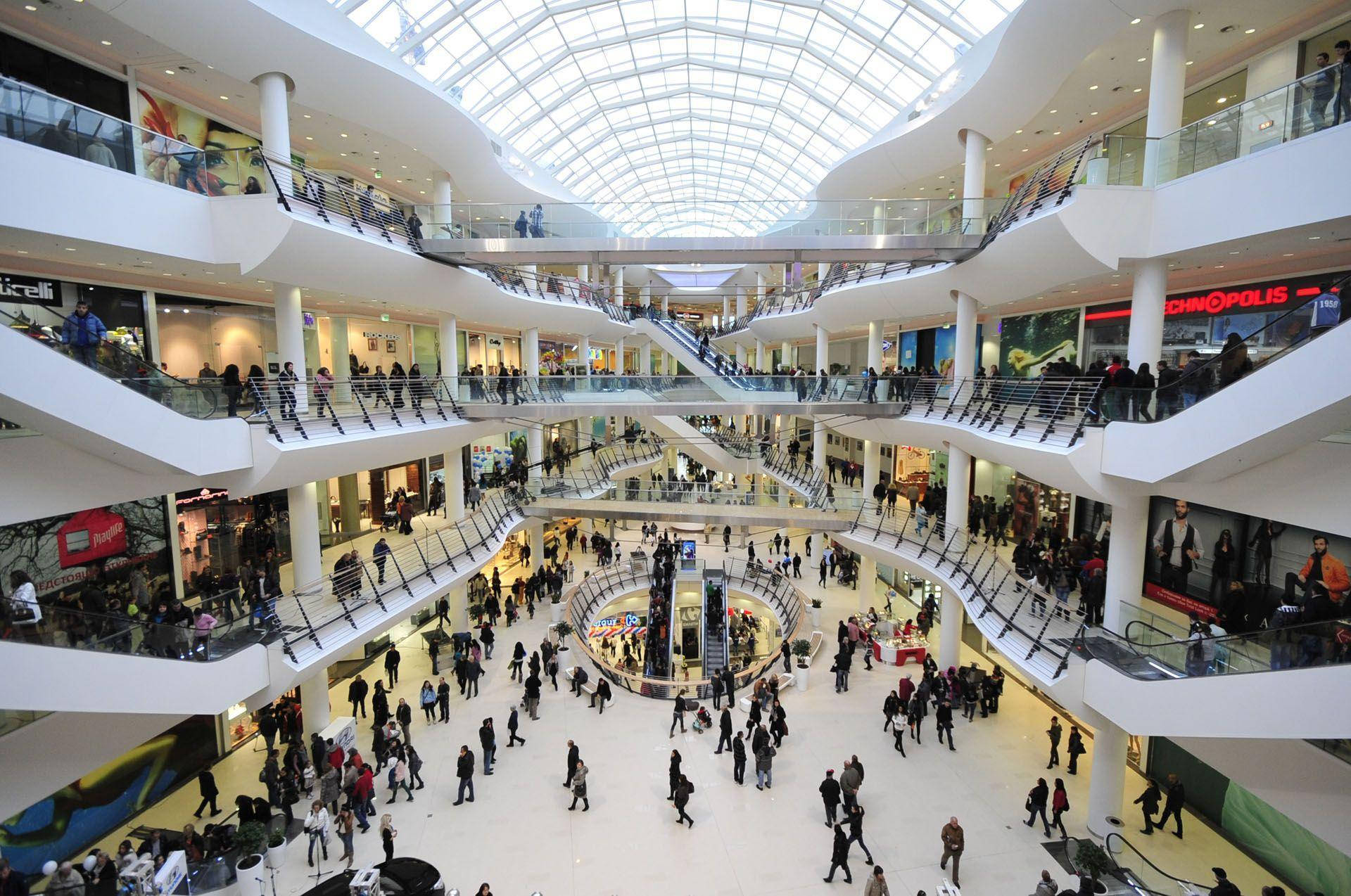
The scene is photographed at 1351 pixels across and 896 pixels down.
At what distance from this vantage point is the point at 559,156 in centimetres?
3012

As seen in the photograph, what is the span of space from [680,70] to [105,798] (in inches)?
1154

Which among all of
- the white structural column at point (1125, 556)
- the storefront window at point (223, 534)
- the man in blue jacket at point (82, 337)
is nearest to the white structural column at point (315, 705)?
the storefront window at point (223, 534)

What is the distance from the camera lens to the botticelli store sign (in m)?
11.6

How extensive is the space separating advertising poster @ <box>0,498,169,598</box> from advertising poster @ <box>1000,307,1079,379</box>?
2083 cm

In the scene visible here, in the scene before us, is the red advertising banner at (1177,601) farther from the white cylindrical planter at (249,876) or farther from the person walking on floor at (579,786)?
the white cylindrical planter at (249,876)

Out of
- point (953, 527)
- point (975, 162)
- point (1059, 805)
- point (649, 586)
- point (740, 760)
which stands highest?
point (975, 162)

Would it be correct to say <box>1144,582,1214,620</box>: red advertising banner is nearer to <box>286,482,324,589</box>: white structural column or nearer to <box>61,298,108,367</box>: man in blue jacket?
<box>286,482,324,589</box>: white structural column

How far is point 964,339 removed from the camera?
16.3m

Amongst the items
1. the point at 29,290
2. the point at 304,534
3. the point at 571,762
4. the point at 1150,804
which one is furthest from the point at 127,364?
the point at 1150,804

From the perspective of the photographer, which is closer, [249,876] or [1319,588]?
[1319,588]

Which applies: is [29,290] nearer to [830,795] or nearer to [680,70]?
[830,795]

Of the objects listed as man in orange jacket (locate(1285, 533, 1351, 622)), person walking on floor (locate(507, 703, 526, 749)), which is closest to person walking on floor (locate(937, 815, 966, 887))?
man in orange jacket (locate(1285, 533, 1351, 622))

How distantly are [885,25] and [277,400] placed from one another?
19.1 m

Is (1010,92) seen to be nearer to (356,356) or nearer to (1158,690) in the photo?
(1158,690)
